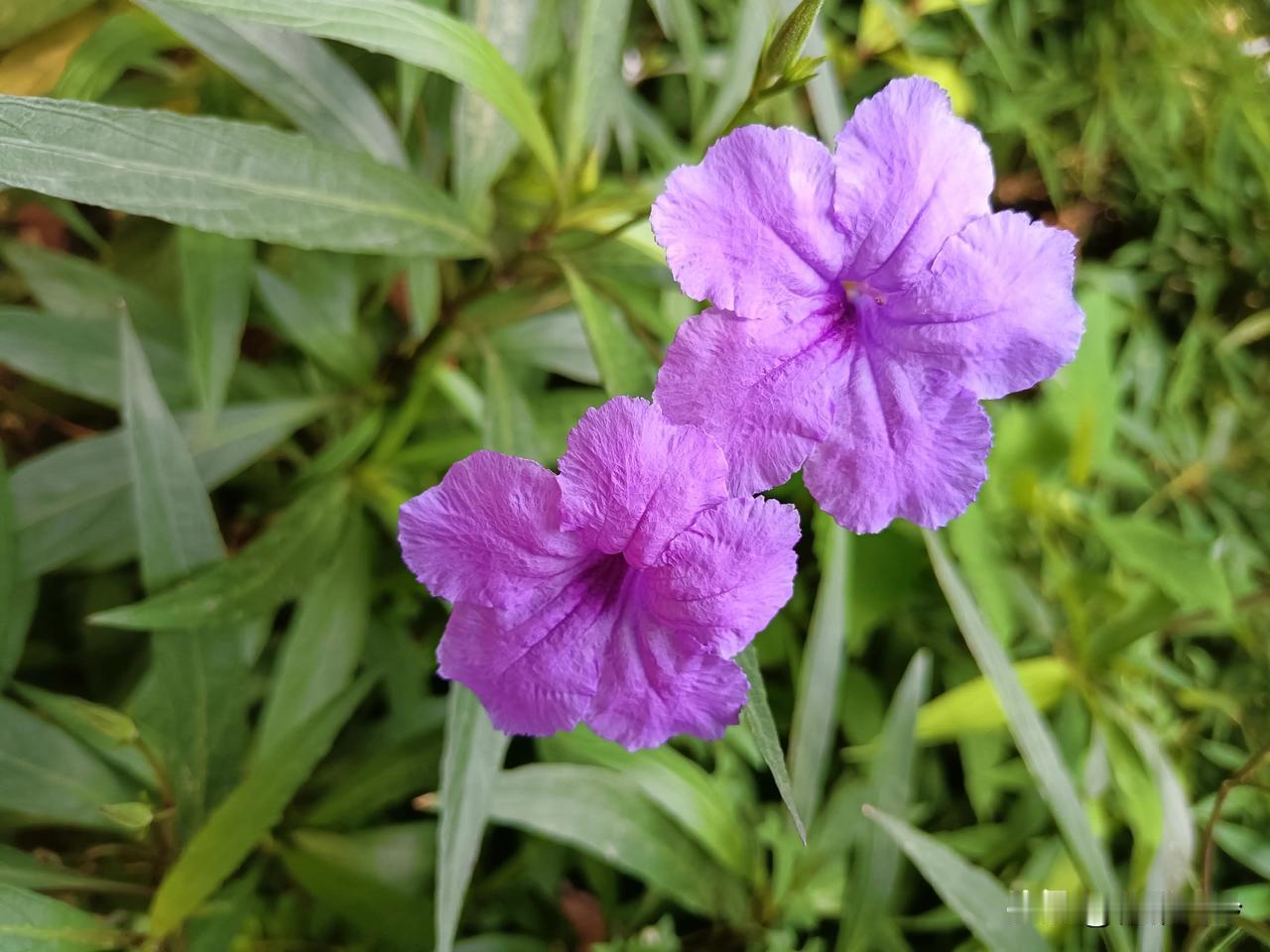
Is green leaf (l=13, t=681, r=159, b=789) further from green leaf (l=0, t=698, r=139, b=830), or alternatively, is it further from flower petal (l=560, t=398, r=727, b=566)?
flower petal (l=560, t=398, r=727, b=566)

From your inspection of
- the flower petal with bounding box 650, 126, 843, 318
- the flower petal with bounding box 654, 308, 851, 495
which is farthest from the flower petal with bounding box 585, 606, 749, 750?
the flower petal with bounding box 650, 126, 843, 318

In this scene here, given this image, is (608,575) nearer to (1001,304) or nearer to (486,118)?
(1001,304)

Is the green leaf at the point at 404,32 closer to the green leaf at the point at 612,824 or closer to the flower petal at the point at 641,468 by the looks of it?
the flower petal at the point at 641,468

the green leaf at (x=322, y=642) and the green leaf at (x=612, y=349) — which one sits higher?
the green leaf at (x=612, y=349)

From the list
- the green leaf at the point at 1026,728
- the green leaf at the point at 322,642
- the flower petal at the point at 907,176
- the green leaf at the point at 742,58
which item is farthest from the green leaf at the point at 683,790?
the green leaf at the point at 742,58

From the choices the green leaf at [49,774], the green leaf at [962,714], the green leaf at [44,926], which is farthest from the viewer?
the green leaf at [962,714]

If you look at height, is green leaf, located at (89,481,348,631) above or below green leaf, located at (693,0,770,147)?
below
